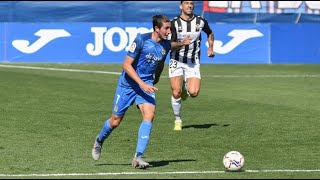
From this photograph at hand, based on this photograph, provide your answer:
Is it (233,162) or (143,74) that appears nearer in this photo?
(233,162)

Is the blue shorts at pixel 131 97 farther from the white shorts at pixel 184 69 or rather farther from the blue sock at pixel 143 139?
the white shorts at pixel 184 69

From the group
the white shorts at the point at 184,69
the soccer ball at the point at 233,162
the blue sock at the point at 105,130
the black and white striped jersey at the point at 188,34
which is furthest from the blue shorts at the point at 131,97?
the white shorts at the point at 184,69

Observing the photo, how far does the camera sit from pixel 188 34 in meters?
16.0

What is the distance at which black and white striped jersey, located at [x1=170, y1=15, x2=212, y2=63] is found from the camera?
52.3ft

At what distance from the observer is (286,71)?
31484mm

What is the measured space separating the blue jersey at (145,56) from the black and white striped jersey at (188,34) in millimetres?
4081

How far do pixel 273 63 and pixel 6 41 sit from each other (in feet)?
33.5

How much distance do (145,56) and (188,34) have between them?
4.49m

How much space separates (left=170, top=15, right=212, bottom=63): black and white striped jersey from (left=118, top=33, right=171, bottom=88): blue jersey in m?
4.08

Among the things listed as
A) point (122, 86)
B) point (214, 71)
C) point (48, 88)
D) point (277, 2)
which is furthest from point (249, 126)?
point (277, 2)

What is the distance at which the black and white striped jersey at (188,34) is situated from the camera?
15.9 metres

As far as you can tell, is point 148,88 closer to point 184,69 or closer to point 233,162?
point 233,162

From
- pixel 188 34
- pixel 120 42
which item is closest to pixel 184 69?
pixel 188 34

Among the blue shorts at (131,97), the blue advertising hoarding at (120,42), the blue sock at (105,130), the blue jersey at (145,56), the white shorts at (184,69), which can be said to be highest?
the blue jersey at (145,56)
